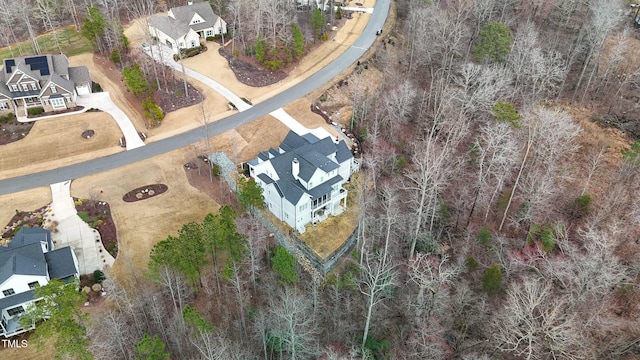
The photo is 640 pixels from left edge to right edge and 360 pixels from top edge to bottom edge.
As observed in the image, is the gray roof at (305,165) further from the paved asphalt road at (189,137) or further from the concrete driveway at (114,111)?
the concrete driveway at (114,111)

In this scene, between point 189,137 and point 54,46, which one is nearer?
point 189,137

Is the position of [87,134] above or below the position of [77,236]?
above

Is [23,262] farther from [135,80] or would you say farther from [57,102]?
[57,102]

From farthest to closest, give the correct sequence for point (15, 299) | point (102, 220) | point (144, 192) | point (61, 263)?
point (144, 192) → point (102, 220) → point (61, 263) → point (15, 299)

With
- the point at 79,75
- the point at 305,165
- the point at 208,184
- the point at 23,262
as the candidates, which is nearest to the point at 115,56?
the point at 79,75

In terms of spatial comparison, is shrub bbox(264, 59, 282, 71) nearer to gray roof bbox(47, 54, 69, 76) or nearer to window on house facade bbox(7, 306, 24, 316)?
gray roof bbox(47, 54, 69, 76)

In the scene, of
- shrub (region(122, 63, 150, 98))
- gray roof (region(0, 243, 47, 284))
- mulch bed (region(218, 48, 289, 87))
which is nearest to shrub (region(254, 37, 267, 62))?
mulch bed (region(218, 48, 289, 87))

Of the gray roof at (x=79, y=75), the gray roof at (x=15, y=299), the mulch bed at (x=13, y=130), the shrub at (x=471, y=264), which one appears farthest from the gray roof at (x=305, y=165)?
the gray roof at (x=79, y=75)
